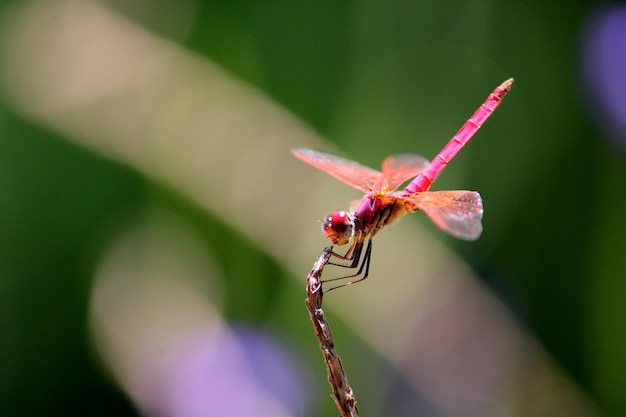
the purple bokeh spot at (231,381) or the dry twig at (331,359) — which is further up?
the dry twig at (331,359)

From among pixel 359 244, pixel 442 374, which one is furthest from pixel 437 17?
pixel 359 244

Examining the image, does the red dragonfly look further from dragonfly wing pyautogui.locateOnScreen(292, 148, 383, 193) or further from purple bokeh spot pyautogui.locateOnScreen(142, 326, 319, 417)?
purple bokeh spot pyautogui.locateOnScreen(142, 326, 319, 417)

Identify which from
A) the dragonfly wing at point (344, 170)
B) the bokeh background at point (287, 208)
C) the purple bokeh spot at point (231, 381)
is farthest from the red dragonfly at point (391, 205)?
the purple bokeh spot at point (231, 381)

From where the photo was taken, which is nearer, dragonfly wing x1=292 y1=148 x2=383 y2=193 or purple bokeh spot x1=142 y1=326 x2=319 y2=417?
dragonfly wing x1=292 y1=148 x2=383 y2=193

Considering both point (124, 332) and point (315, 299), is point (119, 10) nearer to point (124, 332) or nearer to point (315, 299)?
point (124, 332)

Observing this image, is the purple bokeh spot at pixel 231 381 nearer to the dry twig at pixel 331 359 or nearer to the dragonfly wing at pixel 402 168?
the dragonfly wing at pixel 402 168

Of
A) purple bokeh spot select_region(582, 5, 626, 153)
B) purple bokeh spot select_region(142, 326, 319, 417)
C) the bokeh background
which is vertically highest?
purple bokeh spot select_region(582, 5, 626, 153)

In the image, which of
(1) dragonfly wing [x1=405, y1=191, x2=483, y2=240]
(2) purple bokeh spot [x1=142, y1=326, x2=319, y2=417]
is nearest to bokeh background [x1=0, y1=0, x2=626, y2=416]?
(2) purple bokeh spot [x1=142, y1=326, x2=319, y2=417]

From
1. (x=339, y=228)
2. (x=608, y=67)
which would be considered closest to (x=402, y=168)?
(x=339, y=228)
